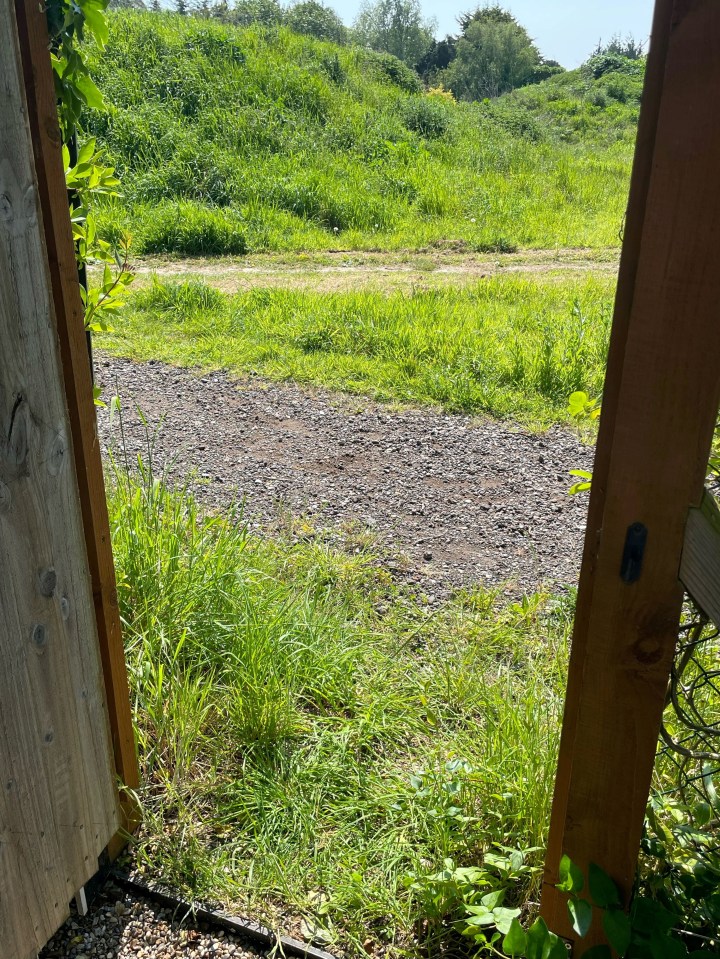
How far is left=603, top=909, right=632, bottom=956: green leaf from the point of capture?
1355mm

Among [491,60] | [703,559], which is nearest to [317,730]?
[703,559]

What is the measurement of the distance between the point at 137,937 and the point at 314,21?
2418 centimetres

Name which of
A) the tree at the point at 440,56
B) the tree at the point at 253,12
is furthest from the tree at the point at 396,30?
the tree at the point at 253,12

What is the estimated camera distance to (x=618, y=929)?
138 centimetres

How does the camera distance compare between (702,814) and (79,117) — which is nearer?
(702,814)

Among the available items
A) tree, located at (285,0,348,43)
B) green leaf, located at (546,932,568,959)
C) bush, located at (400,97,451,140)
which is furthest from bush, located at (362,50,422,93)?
green leaf, located at (546,932,568,959)

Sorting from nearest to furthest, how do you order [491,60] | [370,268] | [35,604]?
[35,604] < [370,268] < [491,60]

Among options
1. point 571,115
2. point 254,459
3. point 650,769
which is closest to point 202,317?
point 254,459

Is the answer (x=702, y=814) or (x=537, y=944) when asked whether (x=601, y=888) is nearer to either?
Answer: (x=537, y=944)

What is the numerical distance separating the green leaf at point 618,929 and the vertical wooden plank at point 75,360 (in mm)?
1186

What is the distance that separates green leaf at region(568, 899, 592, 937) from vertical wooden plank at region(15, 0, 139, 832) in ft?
3.69

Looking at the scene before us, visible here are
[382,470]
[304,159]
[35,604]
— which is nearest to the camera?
[35,604]

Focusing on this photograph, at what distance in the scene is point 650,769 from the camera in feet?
4.64

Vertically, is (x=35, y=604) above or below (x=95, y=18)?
below
